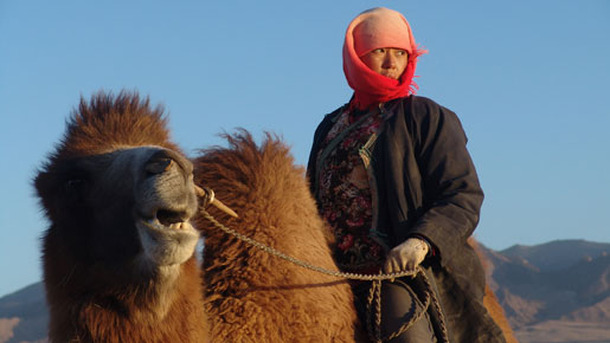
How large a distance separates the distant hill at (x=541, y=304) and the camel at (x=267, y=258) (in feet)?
92.1

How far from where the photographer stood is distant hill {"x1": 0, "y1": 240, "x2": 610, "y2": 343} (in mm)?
32406

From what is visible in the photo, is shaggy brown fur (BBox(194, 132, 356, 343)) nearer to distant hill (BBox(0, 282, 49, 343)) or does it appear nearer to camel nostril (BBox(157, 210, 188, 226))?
camel nostril (BBox(157, 210, 188, 226))

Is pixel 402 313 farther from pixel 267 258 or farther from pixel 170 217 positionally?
pixel 170 217

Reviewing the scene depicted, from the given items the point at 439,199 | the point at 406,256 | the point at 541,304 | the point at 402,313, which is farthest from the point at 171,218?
the point at 541,304

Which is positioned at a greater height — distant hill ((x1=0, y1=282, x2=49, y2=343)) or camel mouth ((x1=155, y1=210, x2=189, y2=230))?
camel mouth ((x1=155, y1=210, x2=189, y2=230))

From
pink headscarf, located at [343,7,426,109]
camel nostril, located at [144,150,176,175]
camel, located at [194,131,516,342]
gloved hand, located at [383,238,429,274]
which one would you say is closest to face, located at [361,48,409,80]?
pink headscarf, located at [343,7,426,109]

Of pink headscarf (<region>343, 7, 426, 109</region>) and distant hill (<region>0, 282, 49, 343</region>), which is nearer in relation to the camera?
pink headscarf (<region>343, 7, 426, 109</region>)

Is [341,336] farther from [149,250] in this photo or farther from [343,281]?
[149,250]

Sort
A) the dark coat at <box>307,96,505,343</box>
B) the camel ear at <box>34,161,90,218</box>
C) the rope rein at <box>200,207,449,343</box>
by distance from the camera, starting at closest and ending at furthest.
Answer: the camel ear at <box>34,161,90,218</box> → the rope rein at <box>200,207,449,343</box> → the dark coat at <box>307,96,505,343</box>

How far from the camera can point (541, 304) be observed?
39344 mm

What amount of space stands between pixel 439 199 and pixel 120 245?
1.64m

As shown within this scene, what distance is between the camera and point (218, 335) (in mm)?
3314

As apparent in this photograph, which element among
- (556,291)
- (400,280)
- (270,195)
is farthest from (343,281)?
(556,291)

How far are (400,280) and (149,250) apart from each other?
146 cm
